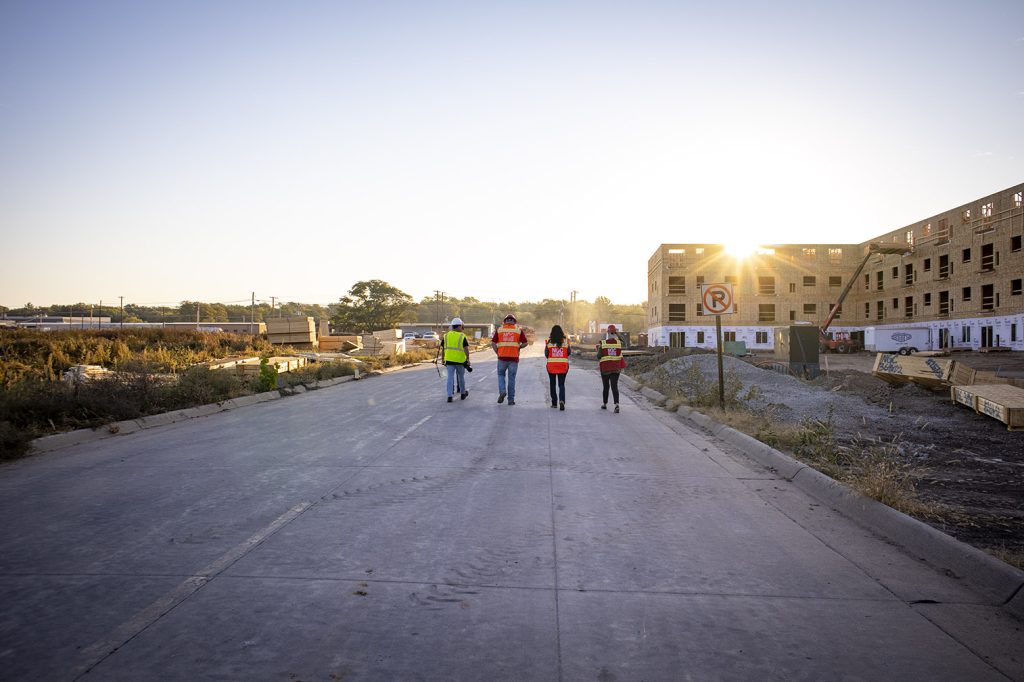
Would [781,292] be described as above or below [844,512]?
above

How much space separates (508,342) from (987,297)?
47.2 meters

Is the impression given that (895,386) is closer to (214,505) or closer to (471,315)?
(214,505)

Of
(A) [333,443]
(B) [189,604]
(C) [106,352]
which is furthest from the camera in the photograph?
(C) [106,352]

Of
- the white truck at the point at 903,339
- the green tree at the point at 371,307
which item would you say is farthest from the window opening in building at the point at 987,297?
the green tree at the point at 371,307

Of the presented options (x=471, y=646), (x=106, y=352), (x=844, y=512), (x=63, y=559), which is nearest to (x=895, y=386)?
(x=844, y=512)

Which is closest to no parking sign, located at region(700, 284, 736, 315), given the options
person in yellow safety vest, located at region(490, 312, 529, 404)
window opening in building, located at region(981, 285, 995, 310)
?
person in yellow safety vest, located at region(490, 312, 529, 404)

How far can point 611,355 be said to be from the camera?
44.3 ft

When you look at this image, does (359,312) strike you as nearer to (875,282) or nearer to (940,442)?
(875,282)

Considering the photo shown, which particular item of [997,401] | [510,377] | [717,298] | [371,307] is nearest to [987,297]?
[997,401]

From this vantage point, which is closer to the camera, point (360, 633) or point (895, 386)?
point (360, 633)

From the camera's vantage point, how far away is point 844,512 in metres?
5.89

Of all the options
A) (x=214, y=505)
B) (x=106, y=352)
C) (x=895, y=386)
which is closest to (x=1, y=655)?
(x=214, y=505)

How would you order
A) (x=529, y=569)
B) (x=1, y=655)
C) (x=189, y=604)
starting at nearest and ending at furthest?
(x=1, y=655) < (x=189, y=604) < (x=529, y=569)

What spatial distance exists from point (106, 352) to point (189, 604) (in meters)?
24.2
